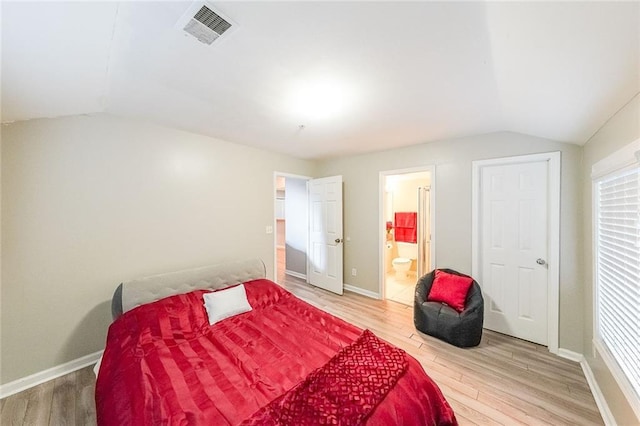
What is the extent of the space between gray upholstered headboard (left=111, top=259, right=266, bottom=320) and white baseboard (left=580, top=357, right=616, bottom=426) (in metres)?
3.18

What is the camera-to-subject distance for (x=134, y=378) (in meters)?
1.34

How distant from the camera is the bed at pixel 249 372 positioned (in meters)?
1.12

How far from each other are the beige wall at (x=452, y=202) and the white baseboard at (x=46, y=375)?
130 inches

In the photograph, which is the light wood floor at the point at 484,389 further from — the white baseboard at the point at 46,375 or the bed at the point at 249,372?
the bed at the point at 249,372

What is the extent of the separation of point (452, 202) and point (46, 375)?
4457 millimetres

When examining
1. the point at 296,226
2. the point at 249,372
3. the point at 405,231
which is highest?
the point at 296,226

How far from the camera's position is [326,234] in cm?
411

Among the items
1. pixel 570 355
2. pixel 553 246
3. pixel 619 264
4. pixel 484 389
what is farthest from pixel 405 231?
pixel 619 264

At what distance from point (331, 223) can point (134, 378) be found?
10.1 ft

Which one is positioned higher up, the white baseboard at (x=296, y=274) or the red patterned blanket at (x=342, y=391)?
the red patterned blanket at (x=342, y=391)

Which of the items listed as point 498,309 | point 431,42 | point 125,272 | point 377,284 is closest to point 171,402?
point 125,272

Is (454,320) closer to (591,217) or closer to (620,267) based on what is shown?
(620,267)

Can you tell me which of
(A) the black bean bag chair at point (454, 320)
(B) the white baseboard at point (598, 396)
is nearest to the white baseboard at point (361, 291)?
(A) the black bean bag chair at point (454, 320)

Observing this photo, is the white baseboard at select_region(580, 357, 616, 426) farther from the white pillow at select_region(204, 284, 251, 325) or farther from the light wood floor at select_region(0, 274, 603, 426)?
the white pillow at select_region(204, 284, 251, 325)
